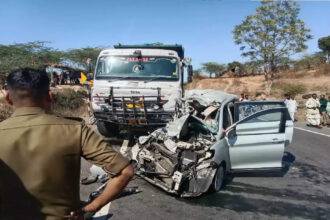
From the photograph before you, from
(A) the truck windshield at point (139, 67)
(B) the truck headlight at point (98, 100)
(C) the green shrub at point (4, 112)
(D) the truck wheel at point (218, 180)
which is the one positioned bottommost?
(D) the truck wheel at point (218, 180)

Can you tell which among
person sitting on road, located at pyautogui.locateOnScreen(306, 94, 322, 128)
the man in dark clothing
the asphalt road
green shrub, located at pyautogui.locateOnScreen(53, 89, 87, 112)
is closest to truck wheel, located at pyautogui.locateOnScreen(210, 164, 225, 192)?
the asphalt road

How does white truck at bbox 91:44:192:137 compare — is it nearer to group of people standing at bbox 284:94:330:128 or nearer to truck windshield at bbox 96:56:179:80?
truck windshield at bbox 96:56:179:80

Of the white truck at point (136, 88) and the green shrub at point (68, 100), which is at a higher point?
the white truck at point (136, 88)

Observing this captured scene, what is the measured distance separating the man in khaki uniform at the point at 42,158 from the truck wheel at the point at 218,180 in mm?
5745

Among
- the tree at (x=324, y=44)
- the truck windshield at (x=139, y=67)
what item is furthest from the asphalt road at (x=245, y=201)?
the tree at (x=324, y=44)

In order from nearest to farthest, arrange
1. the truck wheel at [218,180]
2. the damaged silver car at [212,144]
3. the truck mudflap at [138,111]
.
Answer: the damaged silver car at [212,144] → the truck wheel at [218,180] → the truck mudflap at [138,111]

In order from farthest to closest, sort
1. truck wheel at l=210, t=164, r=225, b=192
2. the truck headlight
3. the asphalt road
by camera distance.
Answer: the truck headlight, truck wheel at l=210, t=164, r=225, b=192, the asphalt road

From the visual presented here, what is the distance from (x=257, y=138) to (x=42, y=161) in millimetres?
7349

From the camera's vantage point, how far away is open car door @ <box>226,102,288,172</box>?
30.0 feet

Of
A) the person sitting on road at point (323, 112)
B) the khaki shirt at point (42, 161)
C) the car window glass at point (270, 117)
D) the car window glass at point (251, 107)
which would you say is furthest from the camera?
the person sitting on road at point (323, 112)

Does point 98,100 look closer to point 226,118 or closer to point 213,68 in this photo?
point 226,118

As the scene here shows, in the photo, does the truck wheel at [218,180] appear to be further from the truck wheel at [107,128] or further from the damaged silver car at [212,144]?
the truck wheel at [107,128]

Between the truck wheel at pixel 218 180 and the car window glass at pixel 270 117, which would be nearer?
the truck wheel at pixel 218 180

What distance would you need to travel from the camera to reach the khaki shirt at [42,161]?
2.40 metres
